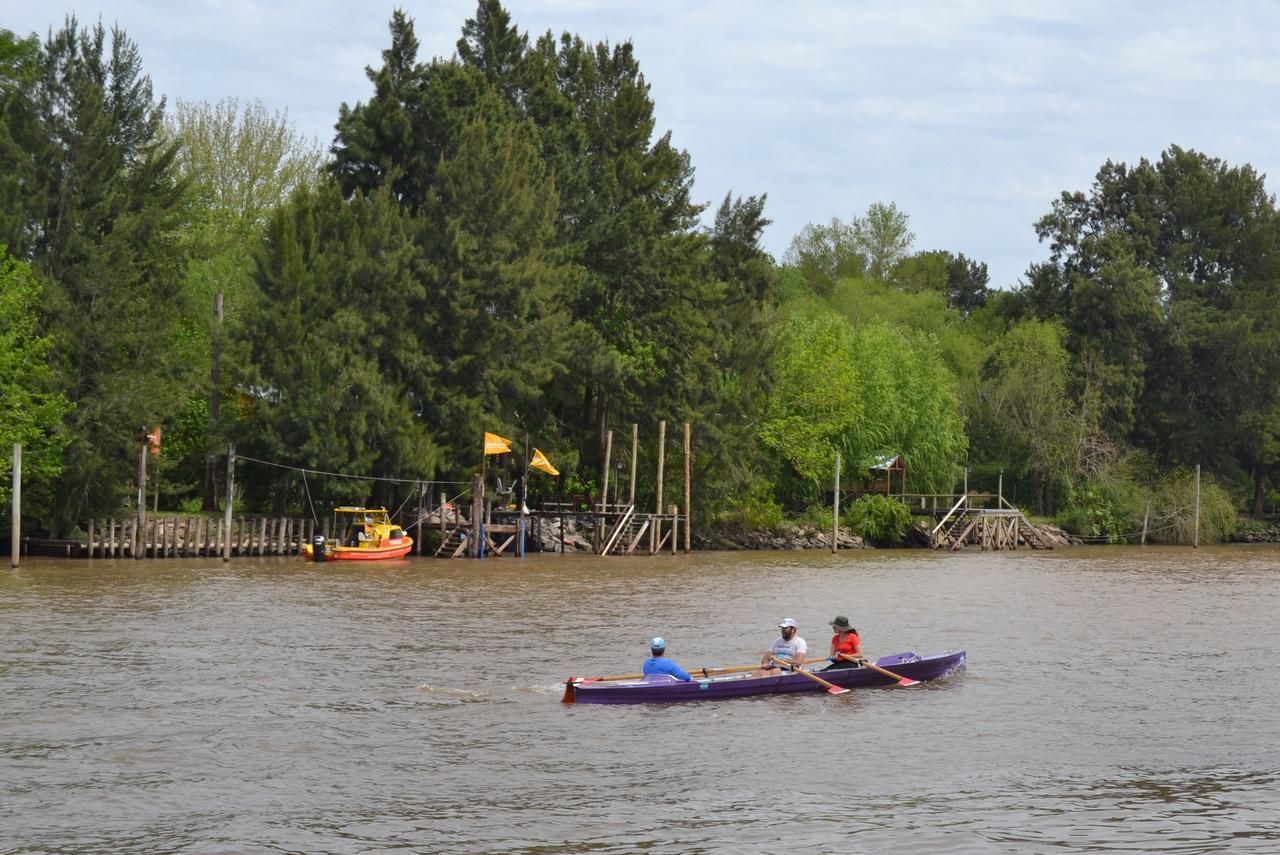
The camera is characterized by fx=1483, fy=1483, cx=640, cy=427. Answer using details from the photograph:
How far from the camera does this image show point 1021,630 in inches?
1416

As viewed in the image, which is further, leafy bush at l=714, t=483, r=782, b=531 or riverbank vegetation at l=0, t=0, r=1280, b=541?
leafy bush at l=714, t=483, r=782, b=531

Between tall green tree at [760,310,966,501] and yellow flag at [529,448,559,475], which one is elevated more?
tall green tree at [760,310,966,501]

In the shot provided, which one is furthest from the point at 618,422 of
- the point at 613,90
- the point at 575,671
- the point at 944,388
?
the point at 575,671

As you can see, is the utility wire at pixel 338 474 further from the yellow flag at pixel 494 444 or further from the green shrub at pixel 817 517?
the green shrub at pixel 817 517

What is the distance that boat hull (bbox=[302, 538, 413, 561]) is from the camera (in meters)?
53.1

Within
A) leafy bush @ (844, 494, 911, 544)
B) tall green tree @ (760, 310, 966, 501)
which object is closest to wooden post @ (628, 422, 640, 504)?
tall green tree @ (760, 310, 966, 501)

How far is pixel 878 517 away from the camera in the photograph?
74125 mm

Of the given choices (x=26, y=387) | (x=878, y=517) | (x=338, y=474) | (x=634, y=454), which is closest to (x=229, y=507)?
(x=338, y=474)

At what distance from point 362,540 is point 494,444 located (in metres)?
6.51

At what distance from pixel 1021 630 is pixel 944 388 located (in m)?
45.8

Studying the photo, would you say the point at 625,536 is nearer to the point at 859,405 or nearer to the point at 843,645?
the point at 859,405

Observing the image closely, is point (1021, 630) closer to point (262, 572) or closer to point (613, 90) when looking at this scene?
point (262, 572)

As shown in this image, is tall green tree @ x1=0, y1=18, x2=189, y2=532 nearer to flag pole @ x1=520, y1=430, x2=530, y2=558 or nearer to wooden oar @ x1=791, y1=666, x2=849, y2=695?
flag pole @ x1=520, y1=430, x2=530, y2=558

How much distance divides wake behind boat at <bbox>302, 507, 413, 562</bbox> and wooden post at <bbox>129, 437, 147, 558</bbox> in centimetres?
572
